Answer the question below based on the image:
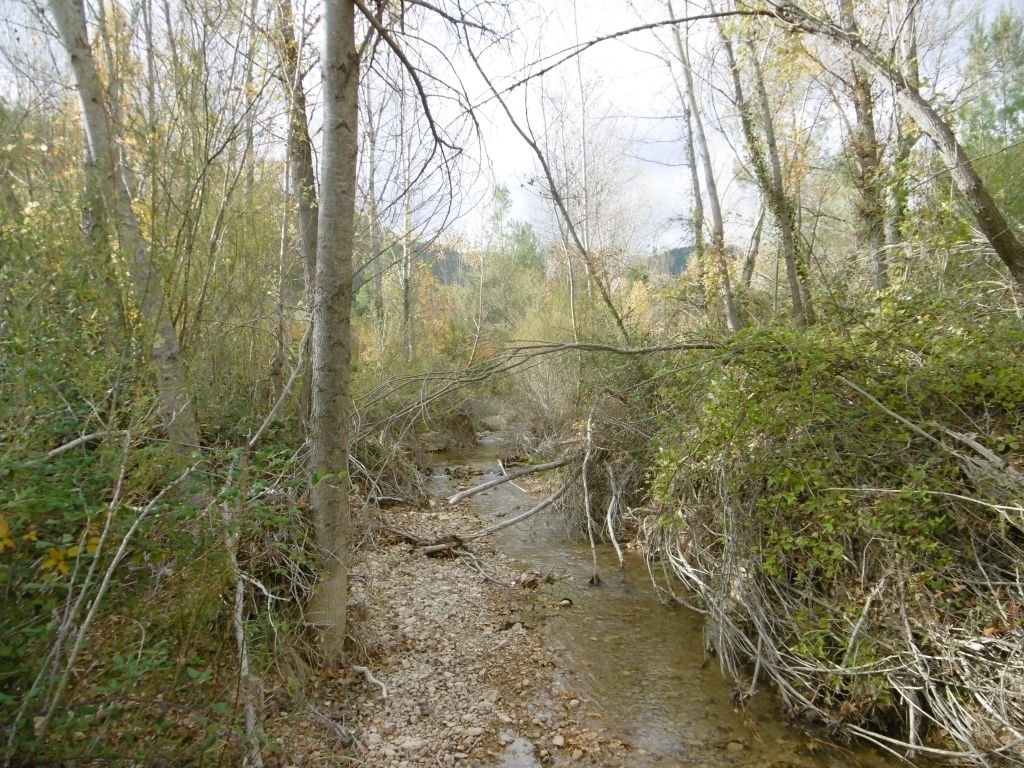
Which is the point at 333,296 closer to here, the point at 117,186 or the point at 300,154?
the point at 117,186

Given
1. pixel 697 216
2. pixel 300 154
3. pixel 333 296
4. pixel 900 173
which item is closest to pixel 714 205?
pixel 697 216

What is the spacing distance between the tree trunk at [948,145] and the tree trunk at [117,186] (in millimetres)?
4894

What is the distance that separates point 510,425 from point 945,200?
9966mm

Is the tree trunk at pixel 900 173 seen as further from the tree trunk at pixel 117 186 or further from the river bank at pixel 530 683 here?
the tree trunk at pixel 117 186

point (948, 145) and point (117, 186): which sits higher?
point (948, 145)

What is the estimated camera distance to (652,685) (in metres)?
3.73

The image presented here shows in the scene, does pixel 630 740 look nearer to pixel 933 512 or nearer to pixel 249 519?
pixel 933 512

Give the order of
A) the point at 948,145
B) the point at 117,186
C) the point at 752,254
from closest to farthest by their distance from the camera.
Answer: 1. the point at 117,186
2. the point at 948,145
3. the point at 752,254

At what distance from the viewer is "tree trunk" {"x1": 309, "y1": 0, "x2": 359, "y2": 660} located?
3.08 meters

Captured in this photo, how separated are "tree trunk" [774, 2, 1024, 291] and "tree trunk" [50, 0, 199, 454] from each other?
4.89m

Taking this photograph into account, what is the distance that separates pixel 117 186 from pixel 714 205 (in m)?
7.62

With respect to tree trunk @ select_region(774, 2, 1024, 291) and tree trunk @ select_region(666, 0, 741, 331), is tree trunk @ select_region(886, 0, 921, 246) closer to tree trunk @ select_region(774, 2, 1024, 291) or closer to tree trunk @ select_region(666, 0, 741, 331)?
tree trunk @ select_region(774, 2, 1024, 291)

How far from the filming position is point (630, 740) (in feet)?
10.4

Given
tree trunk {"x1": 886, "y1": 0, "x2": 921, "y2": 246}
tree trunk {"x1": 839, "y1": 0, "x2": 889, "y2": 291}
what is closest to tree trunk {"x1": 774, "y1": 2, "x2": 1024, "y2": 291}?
tree trunk {"x1": 886, "y1": 0, "x2": 921, "y2": 246}
